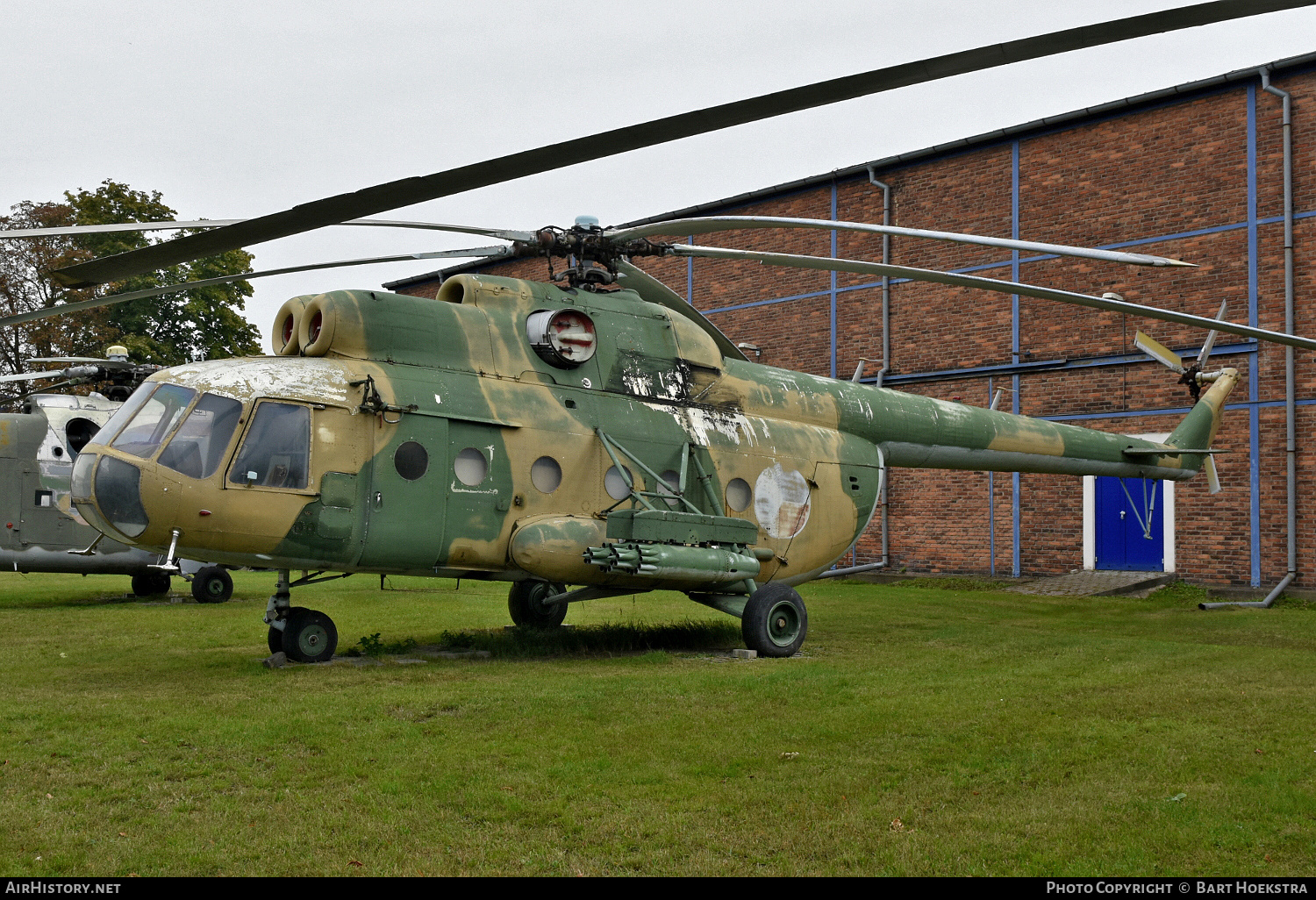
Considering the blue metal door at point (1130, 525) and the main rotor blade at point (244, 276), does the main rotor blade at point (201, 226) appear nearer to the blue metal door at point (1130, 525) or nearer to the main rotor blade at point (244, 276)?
the main rotor blade at point (244, 276)

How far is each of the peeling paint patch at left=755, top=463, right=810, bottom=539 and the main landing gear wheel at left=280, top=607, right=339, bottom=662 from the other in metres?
4.72

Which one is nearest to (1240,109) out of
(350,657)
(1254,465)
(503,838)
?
Result: (1254,465)

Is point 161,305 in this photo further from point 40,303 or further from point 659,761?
point 659,761

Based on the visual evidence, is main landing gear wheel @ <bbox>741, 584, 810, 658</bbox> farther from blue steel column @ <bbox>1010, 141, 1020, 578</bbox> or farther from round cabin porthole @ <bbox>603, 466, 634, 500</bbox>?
blue steel column @ <bbox>1010, 141, 1020, 578</bbox>

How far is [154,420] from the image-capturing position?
29.0ft

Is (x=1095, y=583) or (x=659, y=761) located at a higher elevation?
(x=1095, y=583)

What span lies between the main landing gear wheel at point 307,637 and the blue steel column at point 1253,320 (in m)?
16.7

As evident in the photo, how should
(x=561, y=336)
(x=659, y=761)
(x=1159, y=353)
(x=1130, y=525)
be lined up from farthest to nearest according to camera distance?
(x=1130, y=525) < (x=1159, y=353) < (x=561, y=336) < (x=659, y=761)

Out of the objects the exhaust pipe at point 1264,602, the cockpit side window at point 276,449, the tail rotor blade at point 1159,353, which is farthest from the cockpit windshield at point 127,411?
the exhaust pipe at point 1264,602

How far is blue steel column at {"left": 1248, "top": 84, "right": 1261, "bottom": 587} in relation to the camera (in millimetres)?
19047

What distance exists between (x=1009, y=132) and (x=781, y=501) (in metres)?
13.9

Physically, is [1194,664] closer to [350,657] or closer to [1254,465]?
[350,657]

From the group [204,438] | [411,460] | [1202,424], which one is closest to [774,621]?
[411,460]

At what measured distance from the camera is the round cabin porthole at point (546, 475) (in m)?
10.2
